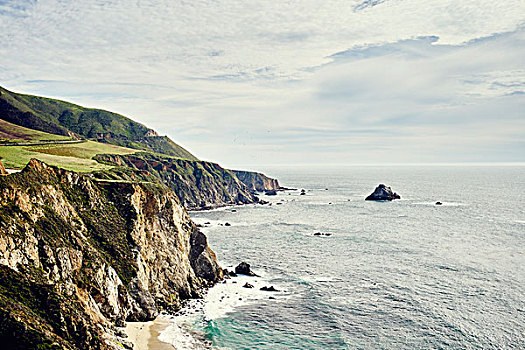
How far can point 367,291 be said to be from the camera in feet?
228

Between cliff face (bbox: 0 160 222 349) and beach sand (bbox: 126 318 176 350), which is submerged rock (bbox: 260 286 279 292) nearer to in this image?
cliff face (bbox: 0 160 222 349)

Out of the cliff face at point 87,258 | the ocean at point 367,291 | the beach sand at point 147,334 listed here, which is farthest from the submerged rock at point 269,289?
the beach sand at point 147,334

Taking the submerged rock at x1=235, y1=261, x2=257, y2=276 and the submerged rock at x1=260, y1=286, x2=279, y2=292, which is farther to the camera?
the submerged rock at x1=235, y1=261, x2=257, y2=276

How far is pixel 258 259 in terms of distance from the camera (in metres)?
92.9

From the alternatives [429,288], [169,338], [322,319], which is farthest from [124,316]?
[429,288]

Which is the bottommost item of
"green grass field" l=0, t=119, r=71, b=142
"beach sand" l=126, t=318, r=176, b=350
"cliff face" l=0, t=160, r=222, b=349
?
"beach sand" l=126, t=318, r=176, b=350

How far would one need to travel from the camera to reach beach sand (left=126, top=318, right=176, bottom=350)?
46969mm

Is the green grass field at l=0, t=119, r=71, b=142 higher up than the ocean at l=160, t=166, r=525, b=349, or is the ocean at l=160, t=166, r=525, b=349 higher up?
the green grass field at l=0, t=119, r=71, b=142

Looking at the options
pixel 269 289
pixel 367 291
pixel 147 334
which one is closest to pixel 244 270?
pixel 269 289

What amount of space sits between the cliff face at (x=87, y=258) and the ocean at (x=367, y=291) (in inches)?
302

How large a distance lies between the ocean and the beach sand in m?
1.72

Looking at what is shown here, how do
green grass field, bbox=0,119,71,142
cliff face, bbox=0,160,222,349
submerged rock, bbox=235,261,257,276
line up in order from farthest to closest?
green grass field, bbox=0,119,71,142, submerged rock, bbox=235,261,257,276, cliff face, bbox=0,160,222,349

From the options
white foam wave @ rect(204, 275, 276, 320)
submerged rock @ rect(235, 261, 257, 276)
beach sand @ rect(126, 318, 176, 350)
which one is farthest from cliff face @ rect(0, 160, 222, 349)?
submerged rock @ rect(235, 261, 257, 276)

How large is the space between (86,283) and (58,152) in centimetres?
7987
